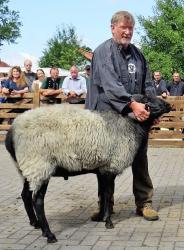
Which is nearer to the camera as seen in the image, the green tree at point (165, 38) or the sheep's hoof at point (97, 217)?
the sheep's hoof at point (97, 217)

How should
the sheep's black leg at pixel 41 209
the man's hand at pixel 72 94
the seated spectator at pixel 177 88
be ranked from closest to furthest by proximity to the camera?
the sheep's black leg at pixel 41 209 → the man's hand at pixel 72 94 → the seated spectator at pixel 177 88

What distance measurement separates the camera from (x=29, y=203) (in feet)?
18.0

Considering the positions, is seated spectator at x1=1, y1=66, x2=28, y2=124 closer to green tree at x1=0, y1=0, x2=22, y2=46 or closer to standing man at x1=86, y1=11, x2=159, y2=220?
standing man at x1=86, y1=11, x2=159, y2=220

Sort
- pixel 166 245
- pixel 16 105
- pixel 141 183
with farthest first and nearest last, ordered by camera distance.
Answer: pixel 16 105, pixel 141 183, pixel 166 245

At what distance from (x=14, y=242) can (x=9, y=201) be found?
1962mm

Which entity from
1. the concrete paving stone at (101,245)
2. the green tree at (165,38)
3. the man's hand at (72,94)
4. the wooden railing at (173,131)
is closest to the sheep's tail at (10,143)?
the concrete paving stone at (101,245)

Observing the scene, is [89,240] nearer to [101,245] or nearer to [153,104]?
[101,245]

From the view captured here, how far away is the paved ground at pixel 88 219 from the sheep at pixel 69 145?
0.21 metres

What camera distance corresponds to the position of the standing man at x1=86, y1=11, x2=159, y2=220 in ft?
17.7

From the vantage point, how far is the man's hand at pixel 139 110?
5316mm

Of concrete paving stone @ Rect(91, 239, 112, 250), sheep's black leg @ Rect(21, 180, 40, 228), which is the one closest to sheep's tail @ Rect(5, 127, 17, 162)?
sheep's black leg @ Rect(21, 180, 40, 228)

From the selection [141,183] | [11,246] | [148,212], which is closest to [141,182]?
[141,183]

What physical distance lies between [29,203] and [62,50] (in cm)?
4620

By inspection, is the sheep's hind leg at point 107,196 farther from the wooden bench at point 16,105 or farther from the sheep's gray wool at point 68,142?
the wooden bench at point 16,105
